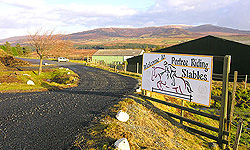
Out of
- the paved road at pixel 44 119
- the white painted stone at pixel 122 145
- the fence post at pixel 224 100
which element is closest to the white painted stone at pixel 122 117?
the paved road at pixel 44 119

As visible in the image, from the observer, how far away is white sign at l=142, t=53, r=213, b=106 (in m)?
7.16

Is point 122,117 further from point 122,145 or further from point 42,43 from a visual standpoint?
point 42,43

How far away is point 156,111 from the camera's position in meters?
9.11

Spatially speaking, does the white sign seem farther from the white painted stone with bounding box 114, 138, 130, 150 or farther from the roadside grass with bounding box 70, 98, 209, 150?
the white painted stone with bounding box 114, 138, 130, 150

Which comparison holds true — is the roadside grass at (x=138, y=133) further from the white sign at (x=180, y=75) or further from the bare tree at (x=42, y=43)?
the bare tree at (x=42, y=43)

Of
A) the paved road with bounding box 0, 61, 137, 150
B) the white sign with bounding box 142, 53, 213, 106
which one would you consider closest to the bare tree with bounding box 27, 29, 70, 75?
the paved road with bounding box 0, 61, 137, 150

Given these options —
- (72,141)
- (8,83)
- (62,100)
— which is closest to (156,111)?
(72,141)

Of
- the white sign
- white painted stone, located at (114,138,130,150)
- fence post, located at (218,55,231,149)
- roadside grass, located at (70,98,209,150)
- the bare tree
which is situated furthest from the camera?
the bare tree

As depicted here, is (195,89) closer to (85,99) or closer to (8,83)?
(85,99)

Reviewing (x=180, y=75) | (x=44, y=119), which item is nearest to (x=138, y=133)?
(x=180, y=75)

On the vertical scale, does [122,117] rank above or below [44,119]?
above

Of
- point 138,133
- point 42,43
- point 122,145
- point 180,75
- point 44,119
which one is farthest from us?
point 42,43

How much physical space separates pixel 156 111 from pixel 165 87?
134 centimetres

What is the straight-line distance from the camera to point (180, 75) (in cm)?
807
